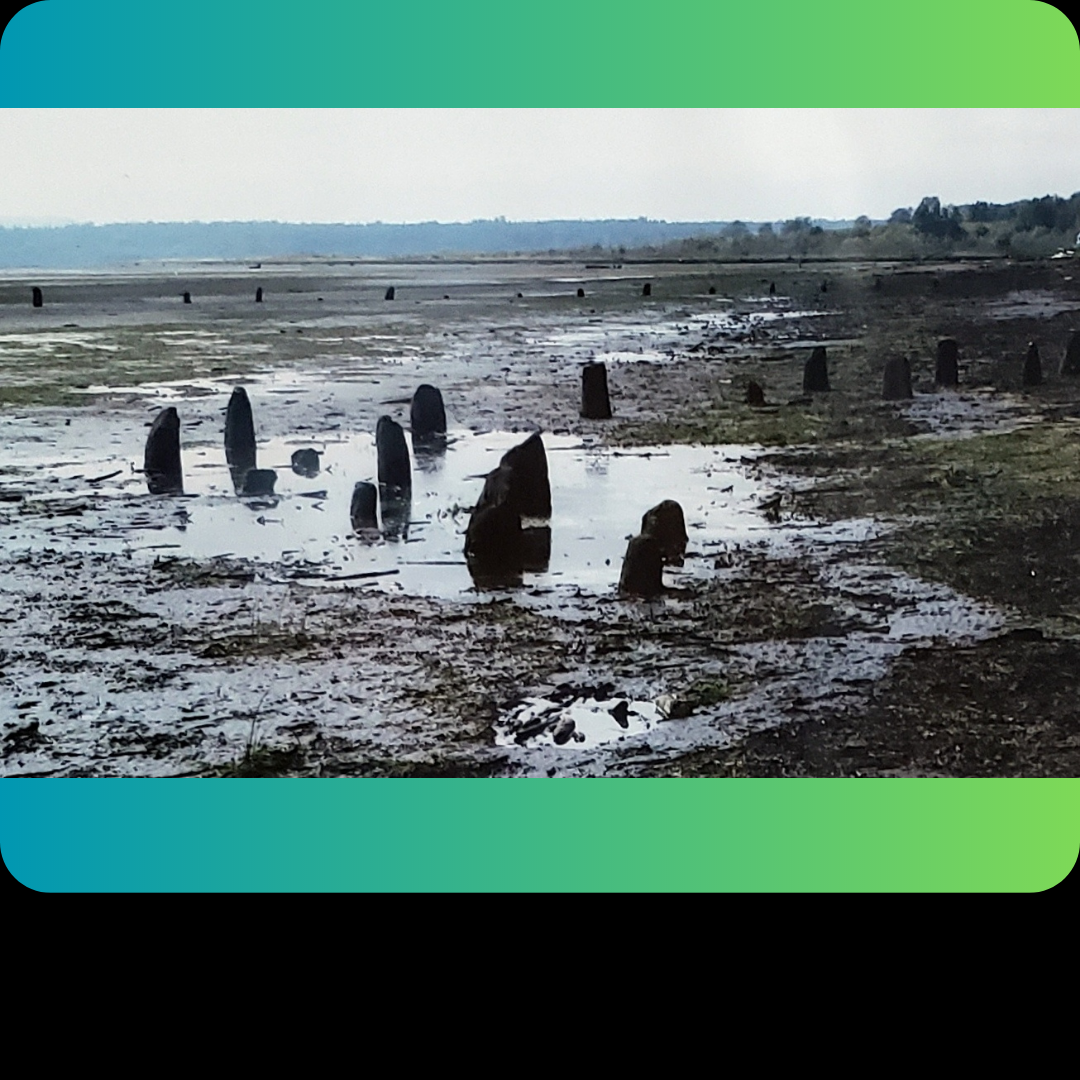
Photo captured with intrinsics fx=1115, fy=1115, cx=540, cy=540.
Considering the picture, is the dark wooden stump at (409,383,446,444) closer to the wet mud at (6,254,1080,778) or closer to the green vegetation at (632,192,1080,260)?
the wet mud at (6,254,1080,778)

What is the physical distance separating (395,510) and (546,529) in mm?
345

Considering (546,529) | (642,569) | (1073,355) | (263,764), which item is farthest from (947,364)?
(263,764)

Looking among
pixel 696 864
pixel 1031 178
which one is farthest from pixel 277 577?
pixel 1031 178

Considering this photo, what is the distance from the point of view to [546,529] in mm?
2547

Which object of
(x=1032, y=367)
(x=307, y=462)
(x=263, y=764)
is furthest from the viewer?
(x=1032, y=367)

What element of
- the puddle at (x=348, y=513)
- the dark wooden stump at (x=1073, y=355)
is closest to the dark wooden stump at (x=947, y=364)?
the dark wooden stump at (x=1073, y=355)

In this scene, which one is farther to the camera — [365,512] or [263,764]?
[365,512]

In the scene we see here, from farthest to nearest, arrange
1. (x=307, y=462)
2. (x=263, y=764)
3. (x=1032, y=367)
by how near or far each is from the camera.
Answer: (x=1032, y=367)
(x=307, y=462)
(x=263, y=764)

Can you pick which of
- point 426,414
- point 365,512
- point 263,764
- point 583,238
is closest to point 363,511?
point 365,512

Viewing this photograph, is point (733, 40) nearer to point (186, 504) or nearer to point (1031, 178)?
point (1031, 178)

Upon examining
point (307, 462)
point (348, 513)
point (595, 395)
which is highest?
point (595, 395)

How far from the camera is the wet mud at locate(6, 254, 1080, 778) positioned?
8.00ft

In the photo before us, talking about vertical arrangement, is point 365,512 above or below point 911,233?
below

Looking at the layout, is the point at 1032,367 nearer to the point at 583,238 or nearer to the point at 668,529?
the point at 668,529
